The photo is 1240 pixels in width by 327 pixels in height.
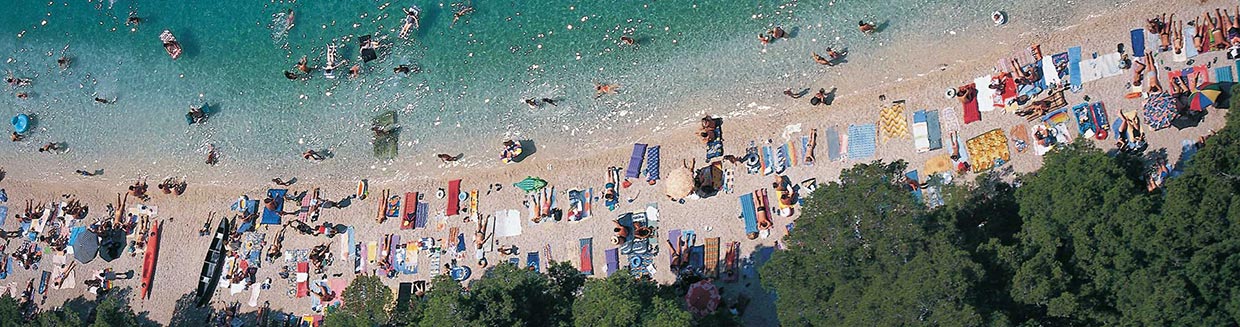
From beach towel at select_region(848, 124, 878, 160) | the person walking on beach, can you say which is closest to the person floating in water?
beach towel at select_region(848, 124, 878, 160)

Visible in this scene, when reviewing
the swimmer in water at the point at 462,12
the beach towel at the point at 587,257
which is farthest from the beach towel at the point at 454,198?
the swimmer in water at the point at 462,12

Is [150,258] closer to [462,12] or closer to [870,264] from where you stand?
[462,12]

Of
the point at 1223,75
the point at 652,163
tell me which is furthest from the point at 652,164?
the point at 1223,75

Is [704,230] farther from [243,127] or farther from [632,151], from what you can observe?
[243,127]

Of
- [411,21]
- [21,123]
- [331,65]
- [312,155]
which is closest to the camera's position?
[312,155]

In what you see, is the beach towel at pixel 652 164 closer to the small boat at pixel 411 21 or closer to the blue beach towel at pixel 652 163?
the blue beach towel at pixel 652 163

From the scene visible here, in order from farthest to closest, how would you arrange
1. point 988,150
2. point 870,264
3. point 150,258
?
point 150,258 < point 988,150 < point 870,264

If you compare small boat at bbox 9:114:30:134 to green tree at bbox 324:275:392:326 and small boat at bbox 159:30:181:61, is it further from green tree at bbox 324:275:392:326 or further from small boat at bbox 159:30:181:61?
green tree at bbox 324:275:392:326
